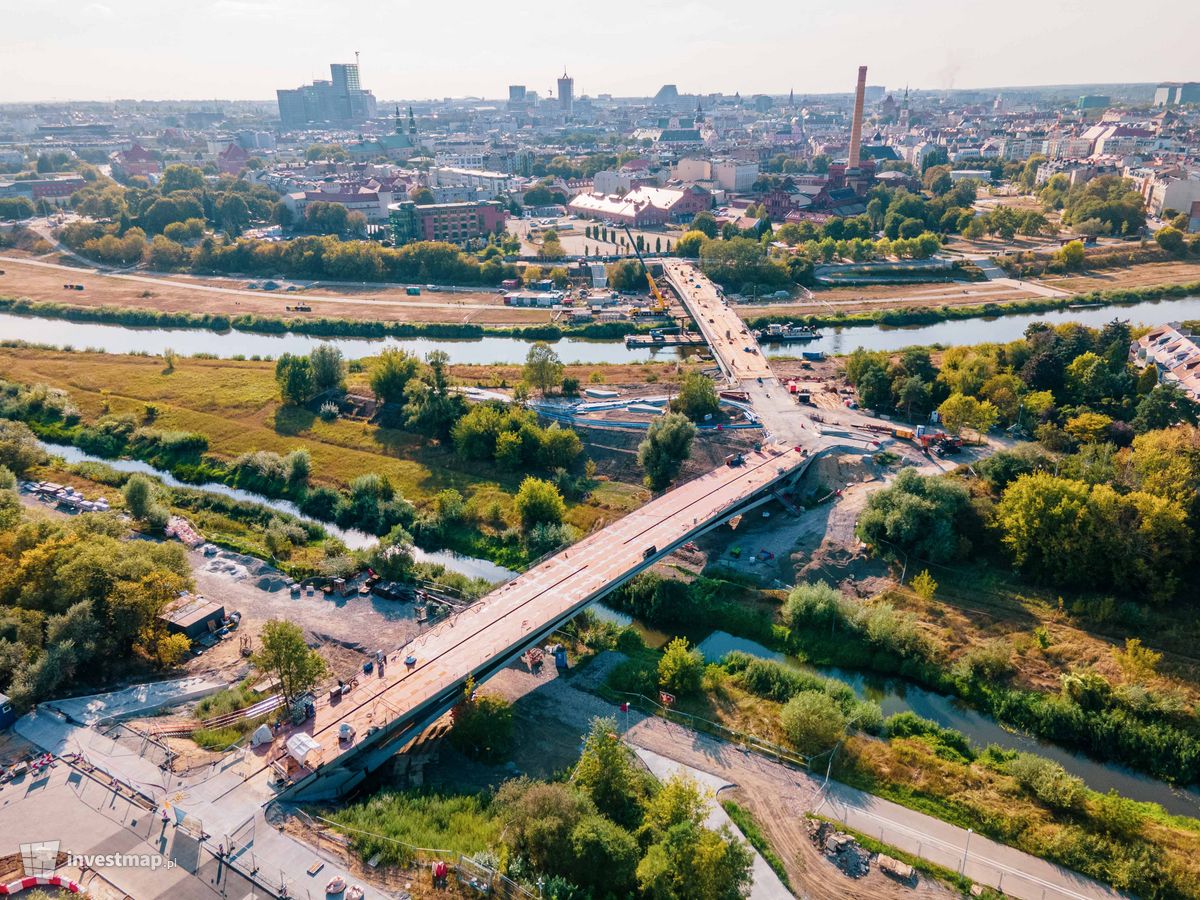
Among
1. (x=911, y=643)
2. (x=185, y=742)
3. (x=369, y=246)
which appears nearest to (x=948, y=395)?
(x=911, y=643)

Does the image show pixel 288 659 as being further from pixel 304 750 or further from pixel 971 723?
pixel 971 723

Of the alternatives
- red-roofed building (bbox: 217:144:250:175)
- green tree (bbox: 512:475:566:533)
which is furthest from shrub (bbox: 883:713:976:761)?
red-roofed building (bbox: 217:144:250:175)

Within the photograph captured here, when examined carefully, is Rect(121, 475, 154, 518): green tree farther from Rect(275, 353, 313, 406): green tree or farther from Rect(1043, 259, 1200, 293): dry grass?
Rect(1043, 259, 1200, 293): dry grass

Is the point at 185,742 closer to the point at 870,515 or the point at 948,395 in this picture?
the point at 870,515

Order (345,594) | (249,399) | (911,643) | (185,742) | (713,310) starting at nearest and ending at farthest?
(185,742)
(911,643)
(345,594)
(249,399)
(713,310)

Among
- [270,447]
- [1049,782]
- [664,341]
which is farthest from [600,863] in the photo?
[664,341]

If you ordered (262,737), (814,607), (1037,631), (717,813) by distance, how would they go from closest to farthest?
(717,813)
(262,737)
(1037,631)
(814,607)
